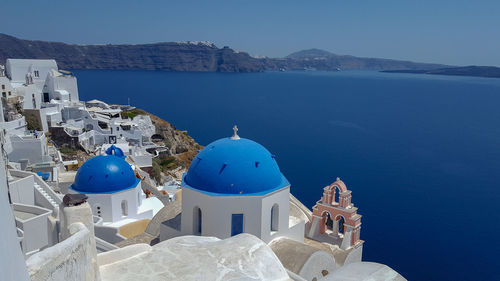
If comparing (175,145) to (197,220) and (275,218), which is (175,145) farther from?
(275,218)

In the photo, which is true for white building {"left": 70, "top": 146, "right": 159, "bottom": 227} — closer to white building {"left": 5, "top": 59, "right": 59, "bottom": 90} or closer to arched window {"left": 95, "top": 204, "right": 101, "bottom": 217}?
arched window {"left": 95, "top": 204, "right": 101, "bottom": 217}

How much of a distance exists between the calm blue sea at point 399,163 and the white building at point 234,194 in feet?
A: 51.1

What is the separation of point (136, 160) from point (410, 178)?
26.4 metres

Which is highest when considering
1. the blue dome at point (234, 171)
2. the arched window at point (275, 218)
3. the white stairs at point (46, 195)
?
the blue dome at point (234, 171)

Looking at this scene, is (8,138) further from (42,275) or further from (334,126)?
(334,126)

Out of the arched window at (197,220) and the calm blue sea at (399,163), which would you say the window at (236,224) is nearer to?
the arched window at (197,220)

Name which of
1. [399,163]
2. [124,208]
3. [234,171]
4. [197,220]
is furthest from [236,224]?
[399,163]

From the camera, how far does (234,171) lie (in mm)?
9859

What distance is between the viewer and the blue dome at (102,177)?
518 inches

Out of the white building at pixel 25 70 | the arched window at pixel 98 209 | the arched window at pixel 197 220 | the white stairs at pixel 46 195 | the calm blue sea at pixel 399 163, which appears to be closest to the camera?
the arched window at pixel 197 220

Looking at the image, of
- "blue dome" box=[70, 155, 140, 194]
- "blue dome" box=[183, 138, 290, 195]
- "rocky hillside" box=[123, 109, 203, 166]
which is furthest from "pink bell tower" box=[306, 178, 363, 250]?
"rocky hillside" box=[123, 109, 203, 166]

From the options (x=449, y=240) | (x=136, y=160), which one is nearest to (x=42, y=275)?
(x=136, y=160)

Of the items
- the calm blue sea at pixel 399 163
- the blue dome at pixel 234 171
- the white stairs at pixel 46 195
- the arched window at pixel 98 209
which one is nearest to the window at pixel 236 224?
the blue dome at pixel 234 171

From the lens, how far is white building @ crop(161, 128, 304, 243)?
32.1 feet
